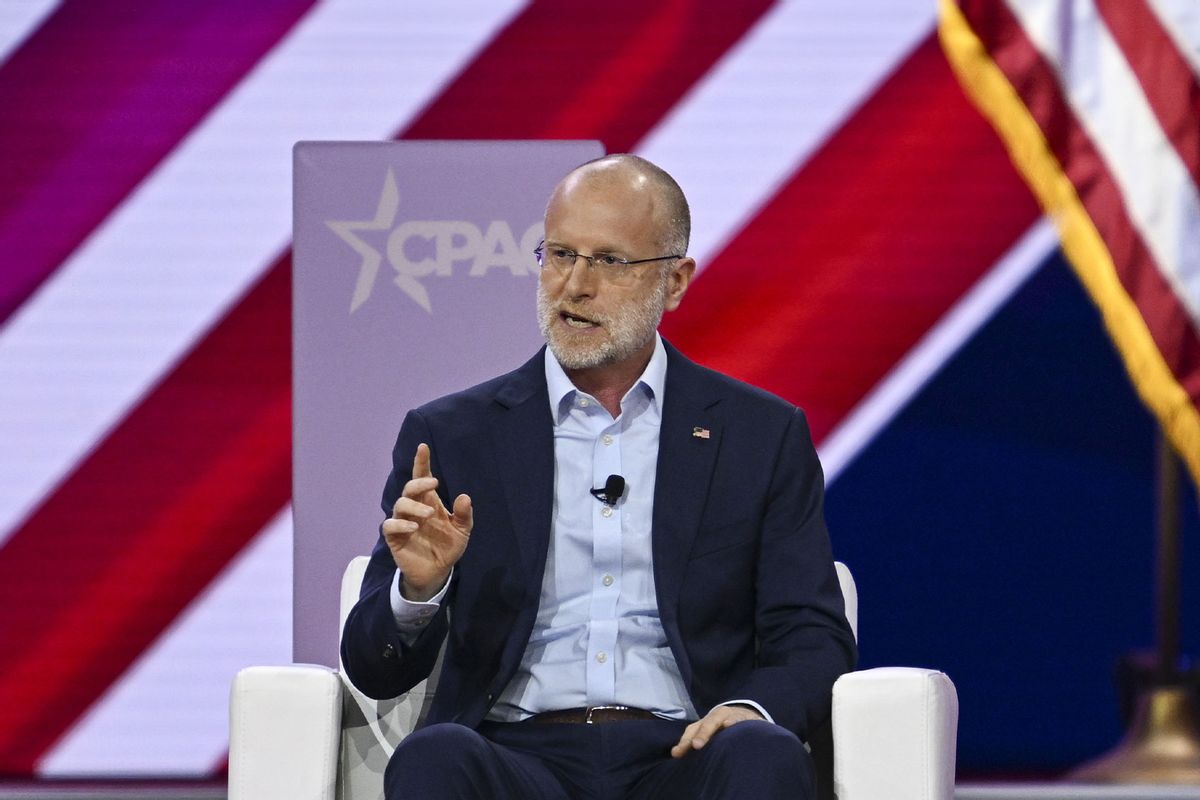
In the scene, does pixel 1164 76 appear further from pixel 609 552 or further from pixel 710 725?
pixel 710 725

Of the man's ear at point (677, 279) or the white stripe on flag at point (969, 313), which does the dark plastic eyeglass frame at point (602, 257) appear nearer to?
the man's ear at point (677, 279)

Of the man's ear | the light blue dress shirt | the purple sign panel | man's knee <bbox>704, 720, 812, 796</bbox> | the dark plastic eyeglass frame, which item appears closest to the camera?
man's knee <bbox>704, 720, 812, 796</bbox>

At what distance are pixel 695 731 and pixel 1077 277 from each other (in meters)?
2.34

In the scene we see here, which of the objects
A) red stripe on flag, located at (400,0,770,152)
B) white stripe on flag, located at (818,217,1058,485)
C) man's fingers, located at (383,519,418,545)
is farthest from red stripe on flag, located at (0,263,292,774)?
man's fingers, located at (383,519,418,545)

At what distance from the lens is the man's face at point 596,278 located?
2.43m

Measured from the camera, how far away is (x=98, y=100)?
13.7 ft

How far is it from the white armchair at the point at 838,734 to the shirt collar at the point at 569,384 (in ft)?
1.71

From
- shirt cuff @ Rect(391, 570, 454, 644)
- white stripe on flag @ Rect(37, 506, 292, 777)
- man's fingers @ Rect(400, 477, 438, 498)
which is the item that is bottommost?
white stripe on flag @ Rect(37, 506, 292, 777)

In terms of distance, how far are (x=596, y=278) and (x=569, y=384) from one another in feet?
0.55

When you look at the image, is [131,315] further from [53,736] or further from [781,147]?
[781,147]

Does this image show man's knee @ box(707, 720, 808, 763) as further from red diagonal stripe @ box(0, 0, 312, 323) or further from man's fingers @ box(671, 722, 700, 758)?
red diagonal stripe @ box(0, 0, 312, 323)

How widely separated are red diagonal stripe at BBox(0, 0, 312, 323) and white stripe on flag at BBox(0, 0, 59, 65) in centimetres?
2

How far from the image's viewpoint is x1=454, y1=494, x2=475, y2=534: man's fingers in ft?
6.98

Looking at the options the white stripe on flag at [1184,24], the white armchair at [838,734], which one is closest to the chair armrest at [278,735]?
the white armchair at [838,734]
